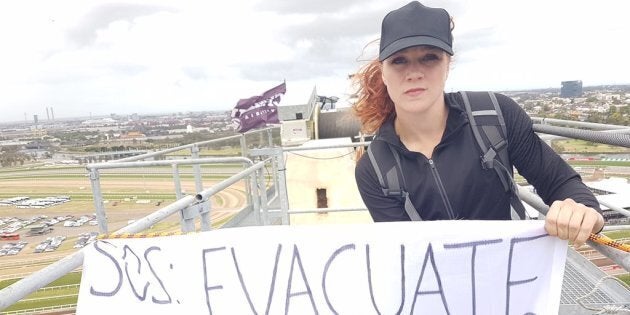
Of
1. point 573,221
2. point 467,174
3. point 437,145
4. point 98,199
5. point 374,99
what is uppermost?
point 374,99

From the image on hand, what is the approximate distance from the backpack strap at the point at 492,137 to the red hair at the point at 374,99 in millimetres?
395

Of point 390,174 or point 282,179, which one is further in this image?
point 282,179

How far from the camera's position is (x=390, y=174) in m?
1.76

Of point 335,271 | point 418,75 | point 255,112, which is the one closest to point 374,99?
point 418,75

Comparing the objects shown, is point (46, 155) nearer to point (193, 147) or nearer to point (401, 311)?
point (193, 147)

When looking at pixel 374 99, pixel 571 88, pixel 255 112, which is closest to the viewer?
pixel 374 99

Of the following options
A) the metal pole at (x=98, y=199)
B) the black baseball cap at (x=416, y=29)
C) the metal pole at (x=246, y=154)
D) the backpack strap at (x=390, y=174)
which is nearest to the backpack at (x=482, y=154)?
the backpack strap at (x=390, y=174)

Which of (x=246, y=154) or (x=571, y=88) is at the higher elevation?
(x=571, y=88)

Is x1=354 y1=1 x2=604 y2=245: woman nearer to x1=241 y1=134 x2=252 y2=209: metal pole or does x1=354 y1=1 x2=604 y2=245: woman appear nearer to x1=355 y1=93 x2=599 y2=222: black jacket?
x1=355 y1=93 x2=599 y2=222: black jacket

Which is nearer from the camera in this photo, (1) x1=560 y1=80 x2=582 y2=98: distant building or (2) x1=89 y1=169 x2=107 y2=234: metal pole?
(2) x1=89 y1=169 x2=107 y2=234: metal pole

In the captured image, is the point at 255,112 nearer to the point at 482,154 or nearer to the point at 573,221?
the point at 482,154

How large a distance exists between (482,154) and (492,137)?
0.30ft

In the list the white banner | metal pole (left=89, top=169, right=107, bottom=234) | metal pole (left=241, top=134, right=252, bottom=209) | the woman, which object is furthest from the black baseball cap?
metal pole (left=241, top=134, right=252, bottom=209)

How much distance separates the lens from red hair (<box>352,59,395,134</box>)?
78.9 inches
